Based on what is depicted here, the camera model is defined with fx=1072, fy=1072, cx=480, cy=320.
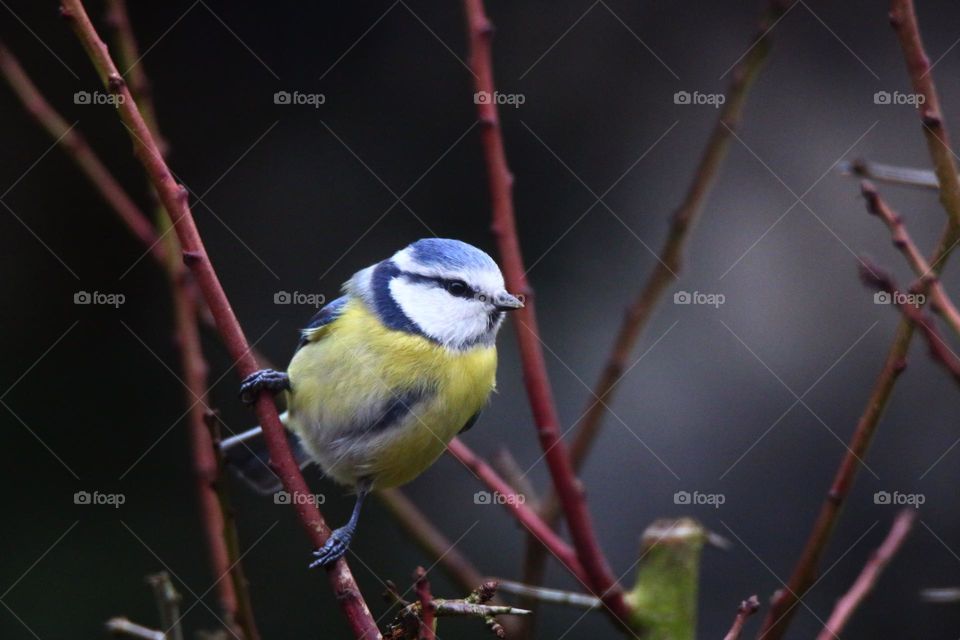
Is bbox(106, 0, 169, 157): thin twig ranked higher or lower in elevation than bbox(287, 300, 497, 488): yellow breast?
higher

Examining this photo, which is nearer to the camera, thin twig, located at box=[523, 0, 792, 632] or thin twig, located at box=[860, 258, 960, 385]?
thin twig, located at box=[860, 258, 960, 385]

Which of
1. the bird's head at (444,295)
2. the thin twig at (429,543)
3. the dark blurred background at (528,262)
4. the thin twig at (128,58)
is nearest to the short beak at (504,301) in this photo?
the bird's head at (444,295)

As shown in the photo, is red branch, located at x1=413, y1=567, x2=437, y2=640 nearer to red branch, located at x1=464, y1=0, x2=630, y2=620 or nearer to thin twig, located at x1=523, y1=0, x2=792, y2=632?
red branch, located at x1=464, y1=0, x2=630, y2=620

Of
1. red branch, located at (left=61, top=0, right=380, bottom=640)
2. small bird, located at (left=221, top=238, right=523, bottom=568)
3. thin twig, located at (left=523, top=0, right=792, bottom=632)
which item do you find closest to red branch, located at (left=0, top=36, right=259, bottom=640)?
red branch, located at (left=61, top=0, right=380, bottom=640)

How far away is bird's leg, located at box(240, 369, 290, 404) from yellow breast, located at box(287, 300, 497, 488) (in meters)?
0.10

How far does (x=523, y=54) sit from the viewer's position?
3.82 metres

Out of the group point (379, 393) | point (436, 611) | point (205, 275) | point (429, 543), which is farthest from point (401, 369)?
point (436, 611)

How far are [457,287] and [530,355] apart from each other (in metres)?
0.46

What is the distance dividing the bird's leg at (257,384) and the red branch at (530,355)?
396mm

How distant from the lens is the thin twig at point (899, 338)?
1297mm

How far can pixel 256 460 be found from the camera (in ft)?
8.02

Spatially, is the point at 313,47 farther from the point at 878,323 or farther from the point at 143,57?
the point at 878,323

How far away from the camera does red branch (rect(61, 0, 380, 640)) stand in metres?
1.32

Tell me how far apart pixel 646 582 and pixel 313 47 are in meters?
2.69
